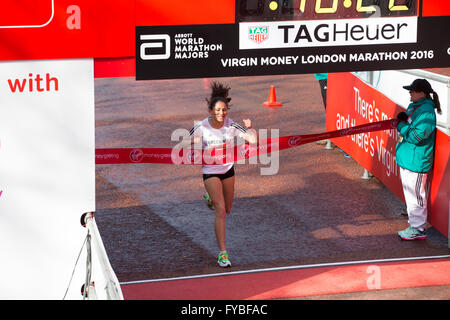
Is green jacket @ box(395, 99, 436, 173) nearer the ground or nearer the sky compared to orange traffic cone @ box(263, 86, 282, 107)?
nearer the ground

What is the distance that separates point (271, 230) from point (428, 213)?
205 centimetres

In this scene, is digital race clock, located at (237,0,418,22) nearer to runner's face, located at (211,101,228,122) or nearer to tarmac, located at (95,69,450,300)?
runner's face, located at (211,101,228,122)

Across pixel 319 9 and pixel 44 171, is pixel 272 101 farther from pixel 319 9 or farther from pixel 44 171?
pixel 44 171

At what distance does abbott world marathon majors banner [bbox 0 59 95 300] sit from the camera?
8.11 metres

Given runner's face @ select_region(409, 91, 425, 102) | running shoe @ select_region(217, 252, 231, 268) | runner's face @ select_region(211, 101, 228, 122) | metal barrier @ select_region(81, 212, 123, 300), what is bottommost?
running shoe @ select_region(217, 252, 231, 268)

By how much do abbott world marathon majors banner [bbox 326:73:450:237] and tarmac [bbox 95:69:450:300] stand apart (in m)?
0.24

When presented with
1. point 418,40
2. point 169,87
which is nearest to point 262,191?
point 418,40

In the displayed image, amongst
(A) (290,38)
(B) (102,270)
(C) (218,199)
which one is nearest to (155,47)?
(A) (290,38)

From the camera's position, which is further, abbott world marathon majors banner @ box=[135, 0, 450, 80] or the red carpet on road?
the red carpet on road

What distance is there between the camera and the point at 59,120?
8.26 meters

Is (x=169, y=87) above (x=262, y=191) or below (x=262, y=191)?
above

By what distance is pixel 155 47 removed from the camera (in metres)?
8.39

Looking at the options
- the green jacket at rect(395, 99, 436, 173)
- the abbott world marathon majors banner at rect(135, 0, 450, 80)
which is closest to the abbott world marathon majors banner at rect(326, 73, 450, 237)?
the green jacket at rect(395, 99, 436, 173)
